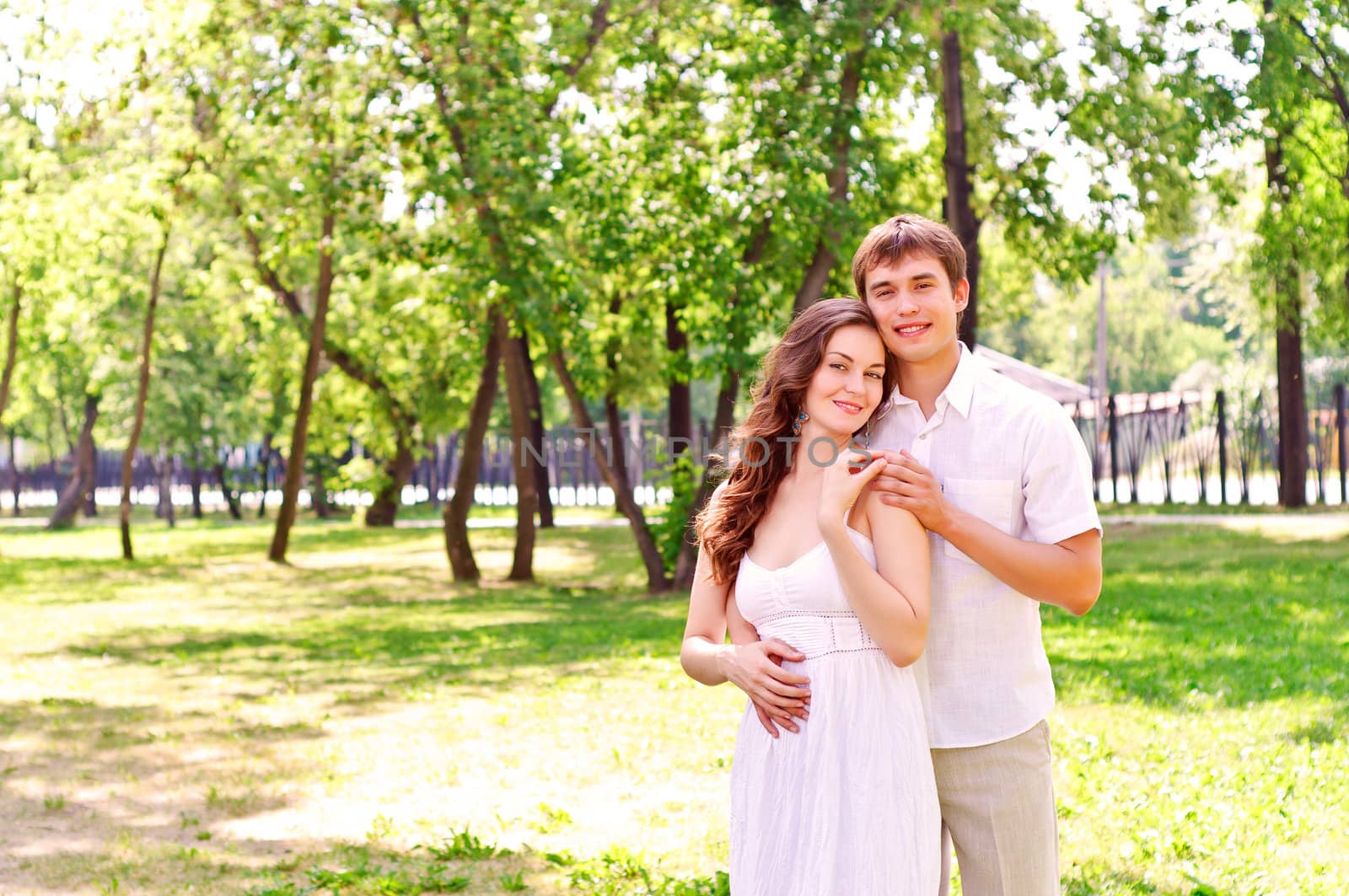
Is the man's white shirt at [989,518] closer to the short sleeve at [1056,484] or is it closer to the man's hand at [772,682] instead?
the short sleeve at [1056,484]

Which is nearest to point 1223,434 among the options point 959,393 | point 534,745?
point 534,745

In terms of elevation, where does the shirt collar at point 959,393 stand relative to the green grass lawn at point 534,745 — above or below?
above

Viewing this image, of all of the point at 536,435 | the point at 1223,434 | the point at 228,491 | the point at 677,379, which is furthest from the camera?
the point at 228,491

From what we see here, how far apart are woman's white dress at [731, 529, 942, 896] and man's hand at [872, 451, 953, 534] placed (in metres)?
0.13

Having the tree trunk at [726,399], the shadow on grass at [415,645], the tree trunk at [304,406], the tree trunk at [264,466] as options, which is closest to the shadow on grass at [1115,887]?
the shadow on grass at [415,645]

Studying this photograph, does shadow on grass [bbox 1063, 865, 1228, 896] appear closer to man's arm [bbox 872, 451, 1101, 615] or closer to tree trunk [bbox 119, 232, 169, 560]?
man's arm [bbox 872, 451, 1101, 615]

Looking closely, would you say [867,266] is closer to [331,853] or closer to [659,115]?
[331,853]

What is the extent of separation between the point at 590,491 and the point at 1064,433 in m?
36.9

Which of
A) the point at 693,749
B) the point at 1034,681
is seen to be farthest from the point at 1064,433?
the point at 693,749

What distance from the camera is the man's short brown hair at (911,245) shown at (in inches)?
125

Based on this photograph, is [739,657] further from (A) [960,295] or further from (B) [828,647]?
(A) [960,295]

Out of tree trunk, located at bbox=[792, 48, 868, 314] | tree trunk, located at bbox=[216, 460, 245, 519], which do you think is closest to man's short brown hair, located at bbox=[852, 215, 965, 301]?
tree trunk, located at bbox=[792, 48, 868, 314]

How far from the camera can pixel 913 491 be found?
2.96 m

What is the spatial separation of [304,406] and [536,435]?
400 cm
